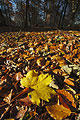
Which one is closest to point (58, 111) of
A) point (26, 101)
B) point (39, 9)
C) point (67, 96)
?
point (67, 96)

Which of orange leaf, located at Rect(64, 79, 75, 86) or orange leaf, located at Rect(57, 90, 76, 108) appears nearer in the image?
orange leaf, located at Rect(57, 90, 76, 108)

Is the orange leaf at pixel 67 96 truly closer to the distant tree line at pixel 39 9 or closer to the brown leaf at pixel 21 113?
the brown leaf at pixel 21 113

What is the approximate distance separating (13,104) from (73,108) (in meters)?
0.47

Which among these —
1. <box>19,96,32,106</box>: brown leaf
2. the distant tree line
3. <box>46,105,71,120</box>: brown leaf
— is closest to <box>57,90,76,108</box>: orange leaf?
<box>46,105,71,120</box>: brown leaf

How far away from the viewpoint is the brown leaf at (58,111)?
49 centimetres

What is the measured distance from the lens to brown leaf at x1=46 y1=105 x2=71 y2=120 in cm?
49

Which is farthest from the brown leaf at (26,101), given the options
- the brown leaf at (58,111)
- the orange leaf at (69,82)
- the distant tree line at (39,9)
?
the distant tree line at (39,9)

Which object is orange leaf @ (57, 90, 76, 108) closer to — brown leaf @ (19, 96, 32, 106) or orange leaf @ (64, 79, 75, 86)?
orange leaf @ (64, 79, 75, 86)

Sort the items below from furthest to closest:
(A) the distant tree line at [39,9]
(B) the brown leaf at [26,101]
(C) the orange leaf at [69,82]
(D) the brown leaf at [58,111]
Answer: (A) the distant tree line at [39,9] → (C) the orange leaf at [69,82] → (B) the brown leaf at [26,101] → (D) the brown leaf at [58,111]

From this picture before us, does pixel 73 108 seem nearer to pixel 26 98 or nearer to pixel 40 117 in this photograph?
pixel 40 117

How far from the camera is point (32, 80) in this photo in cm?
67

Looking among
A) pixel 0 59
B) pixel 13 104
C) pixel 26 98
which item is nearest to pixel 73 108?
pixel 26 98

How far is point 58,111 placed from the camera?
518 millimetres

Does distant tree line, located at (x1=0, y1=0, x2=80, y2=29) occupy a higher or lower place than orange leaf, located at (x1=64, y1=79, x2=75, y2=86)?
higher
